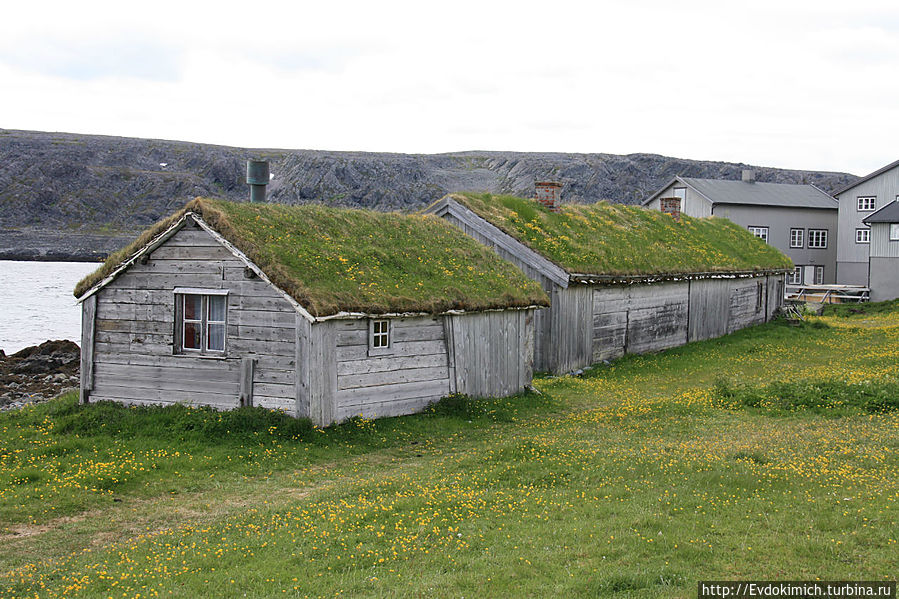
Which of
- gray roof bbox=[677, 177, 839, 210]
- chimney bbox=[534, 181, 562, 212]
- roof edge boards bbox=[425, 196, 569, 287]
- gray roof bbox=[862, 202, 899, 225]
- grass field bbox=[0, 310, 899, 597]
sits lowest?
grass field bbox=[0, 310, 899, 597]

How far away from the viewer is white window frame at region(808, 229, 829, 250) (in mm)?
64750

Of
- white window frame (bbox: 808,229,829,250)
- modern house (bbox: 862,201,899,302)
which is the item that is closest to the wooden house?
modern house (bbox: 862,201,899,302)

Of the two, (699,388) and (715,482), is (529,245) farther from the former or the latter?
(715,482)

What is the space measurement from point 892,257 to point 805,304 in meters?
6.72

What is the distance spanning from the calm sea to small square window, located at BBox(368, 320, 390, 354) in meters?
16.7

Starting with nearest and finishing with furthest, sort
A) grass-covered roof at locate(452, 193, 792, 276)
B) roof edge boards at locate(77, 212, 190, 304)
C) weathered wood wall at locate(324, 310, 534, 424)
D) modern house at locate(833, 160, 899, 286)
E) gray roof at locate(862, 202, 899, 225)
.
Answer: weathered wood wall at locate(324, 310, 534, 424) < roof edge boards at locate(77, 212, 190, 304) < grass-covered roof at locate(452, 193, 792, 276) < gray roof at locate(862, 202, 899, 225) < modern house at locate(833, 160, 899, 286)

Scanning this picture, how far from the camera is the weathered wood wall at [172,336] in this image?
1582 cm

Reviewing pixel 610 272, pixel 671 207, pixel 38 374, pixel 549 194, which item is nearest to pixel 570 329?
pixel 610 272

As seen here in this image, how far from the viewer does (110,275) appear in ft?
56.6

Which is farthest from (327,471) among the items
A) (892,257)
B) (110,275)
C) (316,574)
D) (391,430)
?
(892,257)

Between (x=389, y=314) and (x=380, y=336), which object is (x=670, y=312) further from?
(x=389, y=314)

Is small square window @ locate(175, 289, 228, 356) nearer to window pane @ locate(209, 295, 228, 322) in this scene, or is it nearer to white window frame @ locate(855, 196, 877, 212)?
window pane @ locate(209, 295, 228, 322)

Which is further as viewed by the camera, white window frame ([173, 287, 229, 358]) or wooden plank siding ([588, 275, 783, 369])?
wooden plank siding ([588, 275, 783, 369])

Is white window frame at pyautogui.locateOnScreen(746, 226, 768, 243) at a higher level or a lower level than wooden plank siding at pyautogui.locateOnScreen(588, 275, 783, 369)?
higher
